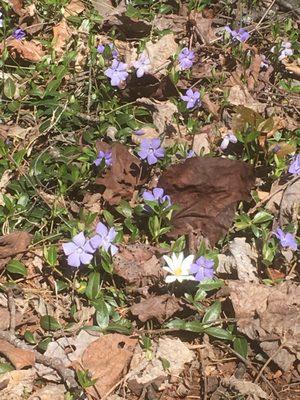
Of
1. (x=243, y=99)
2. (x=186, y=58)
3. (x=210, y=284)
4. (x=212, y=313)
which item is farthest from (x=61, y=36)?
(x=212, y=313)

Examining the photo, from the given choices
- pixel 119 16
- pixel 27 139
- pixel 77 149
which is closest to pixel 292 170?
pixel 77 149

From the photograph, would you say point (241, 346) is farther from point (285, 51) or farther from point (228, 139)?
point (285, 51)

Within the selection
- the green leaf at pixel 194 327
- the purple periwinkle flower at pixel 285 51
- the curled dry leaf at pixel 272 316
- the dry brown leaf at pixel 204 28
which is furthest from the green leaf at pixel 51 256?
the purple periwinkle flower at pixel 285 51

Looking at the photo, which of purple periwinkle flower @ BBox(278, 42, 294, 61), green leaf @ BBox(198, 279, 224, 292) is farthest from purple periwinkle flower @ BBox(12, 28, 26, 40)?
green leaf @ BBox(198, 279, 224, 292)

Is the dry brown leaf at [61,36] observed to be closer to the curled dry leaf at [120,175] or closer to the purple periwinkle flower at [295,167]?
the curled dry leaf at [120,175]

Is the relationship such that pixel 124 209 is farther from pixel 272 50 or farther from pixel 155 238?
pixel 272 50

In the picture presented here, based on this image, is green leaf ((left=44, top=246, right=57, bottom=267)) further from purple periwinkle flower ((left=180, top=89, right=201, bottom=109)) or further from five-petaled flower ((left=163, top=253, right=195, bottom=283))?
purple periwinkle flower ((left=180, top=89, right=201, bottom=109))

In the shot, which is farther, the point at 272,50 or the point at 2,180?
the point at 272,50
